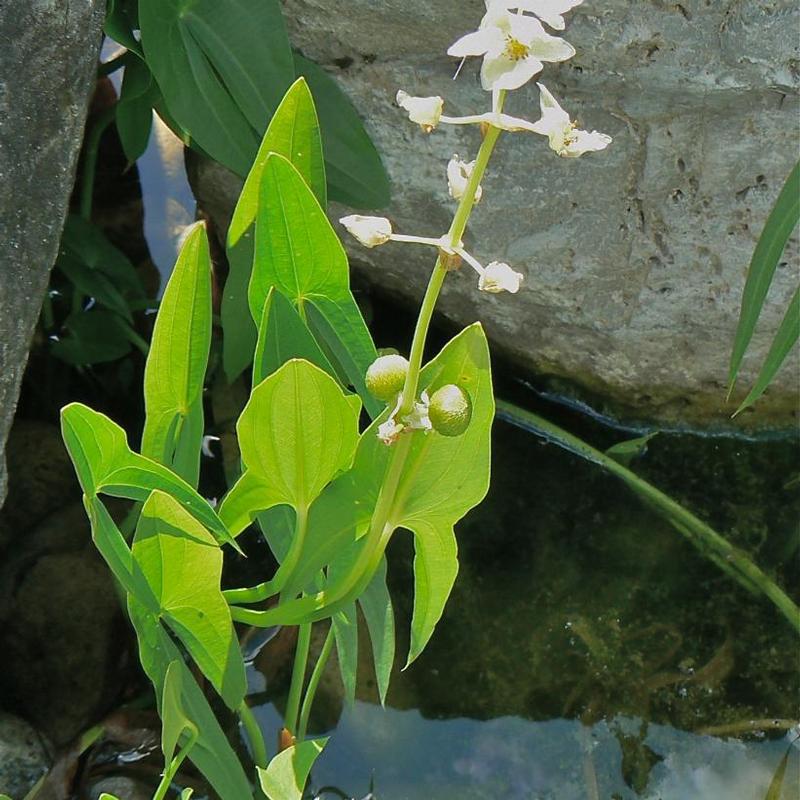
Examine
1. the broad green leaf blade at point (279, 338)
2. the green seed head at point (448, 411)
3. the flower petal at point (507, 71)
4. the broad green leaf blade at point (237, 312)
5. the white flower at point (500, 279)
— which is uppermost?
the flower petal at point (507, 71)

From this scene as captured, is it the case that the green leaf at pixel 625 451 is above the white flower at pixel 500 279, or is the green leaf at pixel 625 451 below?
below

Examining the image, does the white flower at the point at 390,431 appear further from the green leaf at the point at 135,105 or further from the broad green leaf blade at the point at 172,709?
the green leaf at the point at 135,105

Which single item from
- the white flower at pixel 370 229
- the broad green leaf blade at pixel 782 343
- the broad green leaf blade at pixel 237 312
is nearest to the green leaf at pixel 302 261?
the broad green leaf blade at pixel 237 312

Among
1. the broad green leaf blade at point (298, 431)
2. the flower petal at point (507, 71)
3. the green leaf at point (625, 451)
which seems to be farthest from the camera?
the green leaf at point (625, 451)

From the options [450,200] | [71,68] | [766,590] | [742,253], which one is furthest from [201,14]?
[766,590]

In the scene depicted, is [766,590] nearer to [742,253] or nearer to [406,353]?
[742,253]

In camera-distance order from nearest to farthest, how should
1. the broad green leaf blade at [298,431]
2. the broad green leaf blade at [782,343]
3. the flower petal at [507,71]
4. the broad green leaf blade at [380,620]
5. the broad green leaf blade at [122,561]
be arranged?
the flower petal at [507,71] < the broad green leaf blade at [298,431] < the broad green leaf blade at [122,561] < the broad green leaf blade at [380,620] < the broad green leaf blade at [782,343]

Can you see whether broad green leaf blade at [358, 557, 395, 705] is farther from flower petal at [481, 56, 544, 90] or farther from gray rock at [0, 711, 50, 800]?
flower petal at [481, 56, 544, 90]

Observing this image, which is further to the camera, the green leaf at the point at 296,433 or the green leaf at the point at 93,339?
the green leaf at the point at 93,339
